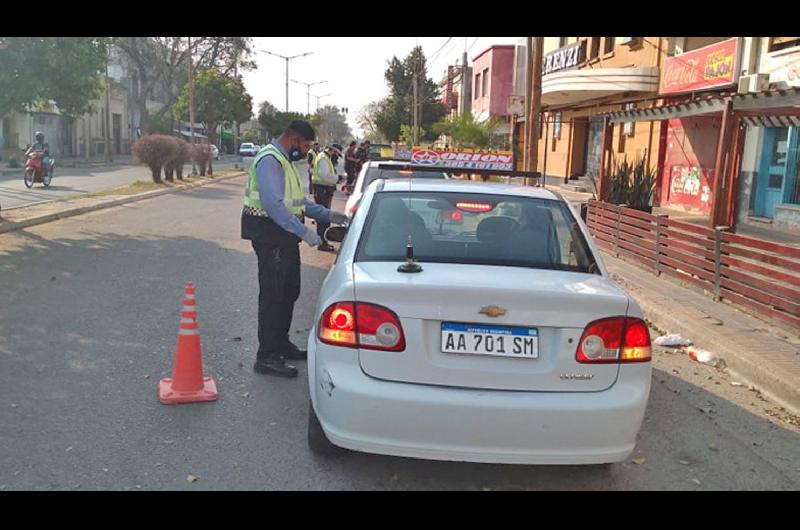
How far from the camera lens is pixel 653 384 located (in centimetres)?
558

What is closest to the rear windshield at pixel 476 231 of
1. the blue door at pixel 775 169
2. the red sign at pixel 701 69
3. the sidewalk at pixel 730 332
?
the sidewalk at pixel 730 332

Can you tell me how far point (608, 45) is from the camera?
24453 millimetres

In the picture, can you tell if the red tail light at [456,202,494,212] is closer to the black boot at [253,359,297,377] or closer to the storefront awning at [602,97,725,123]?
the black boot at [253,359,297,377]

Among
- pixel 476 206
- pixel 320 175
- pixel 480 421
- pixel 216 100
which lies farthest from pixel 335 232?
pixel 216 100

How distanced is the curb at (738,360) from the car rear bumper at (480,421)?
260cm

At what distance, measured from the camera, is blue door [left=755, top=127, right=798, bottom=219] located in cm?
1481

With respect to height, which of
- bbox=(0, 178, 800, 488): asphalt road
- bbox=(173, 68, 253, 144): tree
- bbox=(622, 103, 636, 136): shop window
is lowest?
bbox=(0, 178, 800, 488): asphalt road

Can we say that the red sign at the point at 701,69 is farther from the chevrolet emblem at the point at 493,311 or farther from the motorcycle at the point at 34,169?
the motorcycle at the point at 34,169

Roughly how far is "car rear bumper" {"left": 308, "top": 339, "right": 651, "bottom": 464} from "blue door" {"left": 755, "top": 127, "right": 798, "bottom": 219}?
13715 mm

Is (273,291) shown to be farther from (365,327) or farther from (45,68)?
(45,68)

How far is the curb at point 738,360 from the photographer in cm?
531

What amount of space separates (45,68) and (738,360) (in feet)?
37.5

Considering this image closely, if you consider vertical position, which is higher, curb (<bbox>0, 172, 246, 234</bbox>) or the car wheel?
curb (<bbox>0, 172, 246, 234</bbox>)

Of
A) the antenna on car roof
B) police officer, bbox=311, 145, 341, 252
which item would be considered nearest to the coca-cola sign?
police officer, bbox=311, 145, 341, 252
